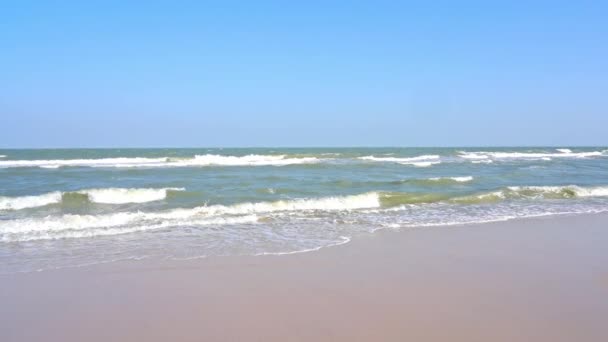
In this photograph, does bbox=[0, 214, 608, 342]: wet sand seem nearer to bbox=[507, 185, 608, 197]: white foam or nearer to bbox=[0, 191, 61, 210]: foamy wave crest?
bbox=[0, 191, 61, 210]: foamy wave crest

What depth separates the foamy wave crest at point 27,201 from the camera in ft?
38.0

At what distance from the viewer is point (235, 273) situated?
5.38 metres

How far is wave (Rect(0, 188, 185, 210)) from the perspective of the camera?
11.9 meters

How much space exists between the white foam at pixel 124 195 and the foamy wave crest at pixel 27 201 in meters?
1.01

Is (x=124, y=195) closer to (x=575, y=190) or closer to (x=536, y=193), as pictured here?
(x=536, y=193)

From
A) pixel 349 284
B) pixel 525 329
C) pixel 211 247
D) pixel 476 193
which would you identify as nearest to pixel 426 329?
pixel 525 329

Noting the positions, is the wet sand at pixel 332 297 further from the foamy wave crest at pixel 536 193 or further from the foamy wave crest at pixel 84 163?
the foamy wave crest at pixel 84 163

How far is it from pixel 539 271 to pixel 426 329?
8.34 ft

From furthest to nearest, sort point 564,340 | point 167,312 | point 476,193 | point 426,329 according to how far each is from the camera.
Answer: point 476,193 < point 167,312 < point 426,329 < point 564,340

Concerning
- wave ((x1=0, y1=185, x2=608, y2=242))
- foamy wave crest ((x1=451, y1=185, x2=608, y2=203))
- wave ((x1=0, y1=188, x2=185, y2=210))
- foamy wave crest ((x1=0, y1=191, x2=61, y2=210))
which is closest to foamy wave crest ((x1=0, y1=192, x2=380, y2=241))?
wave ((x1=0, y1=185, x2=608, y2=242))

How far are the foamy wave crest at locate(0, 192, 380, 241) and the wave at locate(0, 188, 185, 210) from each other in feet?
9.31

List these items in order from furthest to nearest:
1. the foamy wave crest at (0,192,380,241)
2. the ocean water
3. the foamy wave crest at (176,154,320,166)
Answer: the foamy wave crest at (176,154,320,166) < the foamy wave crest at (0,192,380,241) < the ocean water

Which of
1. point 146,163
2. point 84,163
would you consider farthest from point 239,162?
point 84,163

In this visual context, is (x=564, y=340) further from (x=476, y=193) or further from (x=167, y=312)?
(x=476, y=193)
